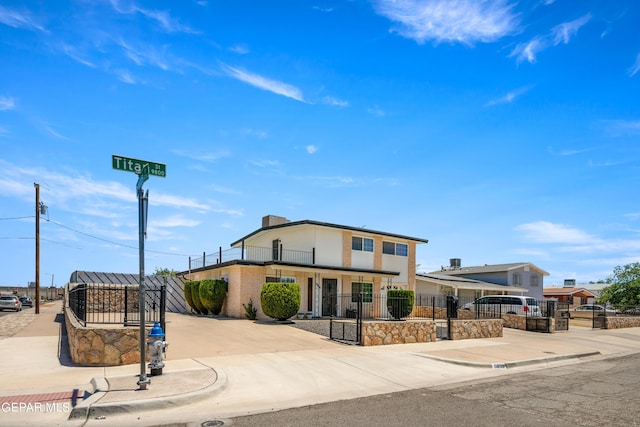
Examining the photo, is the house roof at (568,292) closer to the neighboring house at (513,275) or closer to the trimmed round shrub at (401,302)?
the neighboring house at (513,275)

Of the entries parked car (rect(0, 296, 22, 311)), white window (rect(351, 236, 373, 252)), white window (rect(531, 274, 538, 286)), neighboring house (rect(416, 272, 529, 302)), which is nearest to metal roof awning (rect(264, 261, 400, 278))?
white window (rect(351, 236, 373, 252))

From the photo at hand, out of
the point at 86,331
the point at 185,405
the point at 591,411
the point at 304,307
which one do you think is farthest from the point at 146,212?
the point at 304,307

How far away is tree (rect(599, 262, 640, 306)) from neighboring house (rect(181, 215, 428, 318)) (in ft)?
74.0

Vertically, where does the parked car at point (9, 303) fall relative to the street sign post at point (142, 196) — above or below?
below

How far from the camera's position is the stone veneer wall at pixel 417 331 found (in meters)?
15.4

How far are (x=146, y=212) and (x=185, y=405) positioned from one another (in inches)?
134

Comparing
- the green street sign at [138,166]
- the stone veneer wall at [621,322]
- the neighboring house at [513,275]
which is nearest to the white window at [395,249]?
the stone veneer wall at [621,322]

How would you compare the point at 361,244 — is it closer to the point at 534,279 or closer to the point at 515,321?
the point at 515,321

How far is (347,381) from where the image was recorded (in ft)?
32.7

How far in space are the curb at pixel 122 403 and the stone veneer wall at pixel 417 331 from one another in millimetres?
7870

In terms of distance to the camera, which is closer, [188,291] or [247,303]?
[247,303]

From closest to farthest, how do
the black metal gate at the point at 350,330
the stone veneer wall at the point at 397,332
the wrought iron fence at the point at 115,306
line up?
Answer: the wrought iron fence at the point at 115,306, the black metal gate at the point at 350,330, the stone veneer wall at the point at 397,332

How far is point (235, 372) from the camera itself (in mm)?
10086

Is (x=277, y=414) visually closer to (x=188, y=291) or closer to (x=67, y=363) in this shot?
(x=67, y=363)
